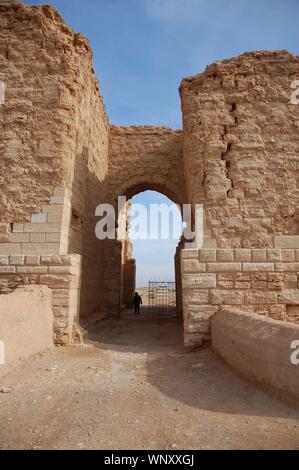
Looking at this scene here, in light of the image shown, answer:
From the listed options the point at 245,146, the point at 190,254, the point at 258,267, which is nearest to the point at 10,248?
the point at 190,254

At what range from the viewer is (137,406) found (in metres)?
3.04

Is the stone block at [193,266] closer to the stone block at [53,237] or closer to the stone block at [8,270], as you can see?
the stone block at [53,237]

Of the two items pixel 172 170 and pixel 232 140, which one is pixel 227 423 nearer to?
pixel 232 140

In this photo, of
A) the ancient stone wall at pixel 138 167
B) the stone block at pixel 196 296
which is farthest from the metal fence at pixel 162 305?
the stone block at pixel 196 296

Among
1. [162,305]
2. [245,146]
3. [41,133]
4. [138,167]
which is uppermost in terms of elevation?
[138,167]

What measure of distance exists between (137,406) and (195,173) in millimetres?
4283

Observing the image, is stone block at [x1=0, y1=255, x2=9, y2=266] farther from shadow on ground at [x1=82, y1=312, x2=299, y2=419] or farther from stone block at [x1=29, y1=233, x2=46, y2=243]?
shadow on ground at [x1=82, y1=312, x2=299, y2=419]

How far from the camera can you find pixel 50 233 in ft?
19.1

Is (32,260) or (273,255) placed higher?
(273,255)

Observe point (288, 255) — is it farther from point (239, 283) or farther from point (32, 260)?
point (32, 260)

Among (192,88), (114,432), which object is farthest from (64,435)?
(192,88)

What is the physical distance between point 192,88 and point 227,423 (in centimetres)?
589

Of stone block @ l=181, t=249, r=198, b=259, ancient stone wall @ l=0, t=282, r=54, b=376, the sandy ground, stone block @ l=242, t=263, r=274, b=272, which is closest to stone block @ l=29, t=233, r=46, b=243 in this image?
ancient stone wall @ l=0, t=282, r=54, b=376

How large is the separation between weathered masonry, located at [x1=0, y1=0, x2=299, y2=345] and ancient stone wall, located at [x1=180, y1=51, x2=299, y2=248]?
2 cm
